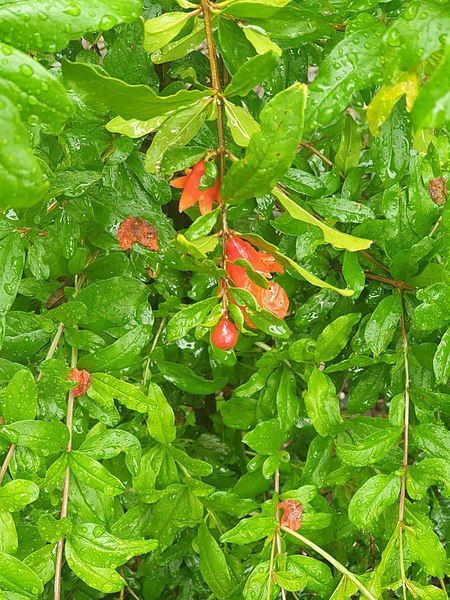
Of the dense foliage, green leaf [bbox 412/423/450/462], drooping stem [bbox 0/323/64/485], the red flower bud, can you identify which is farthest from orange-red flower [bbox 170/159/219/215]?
green leaf [bbox 412/423/450/462]

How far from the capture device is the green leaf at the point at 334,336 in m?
0.90

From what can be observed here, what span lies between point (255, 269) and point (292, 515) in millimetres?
413

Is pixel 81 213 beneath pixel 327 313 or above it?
above

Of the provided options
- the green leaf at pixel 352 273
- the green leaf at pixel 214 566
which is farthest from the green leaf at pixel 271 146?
the green leaf at pixel 214 566

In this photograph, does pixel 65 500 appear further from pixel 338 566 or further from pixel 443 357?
pixel 443 357

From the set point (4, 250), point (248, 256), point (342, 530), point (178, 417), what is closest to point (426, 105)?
point (248, 256)

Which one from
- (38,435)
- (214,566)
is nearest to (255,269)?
(38,435)

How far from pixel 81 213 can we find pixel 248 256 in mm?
Answer: 332

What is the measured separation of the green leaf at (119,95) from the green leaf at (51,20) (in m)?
0.03

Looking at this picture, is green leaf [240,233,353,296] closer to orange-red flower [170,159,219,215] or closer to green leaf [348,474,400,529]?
orange-red flower [170,159,219,215]

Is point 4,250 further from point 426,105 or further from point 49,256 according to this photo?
point 426,105

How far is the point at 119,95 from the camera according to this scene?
0.56m

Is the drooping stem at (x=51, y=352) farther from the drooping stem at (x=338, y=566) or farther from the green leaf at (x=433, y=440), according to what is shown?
the green leaf at (x=433, y=440)

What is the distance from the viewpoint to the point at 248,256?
0.67m
